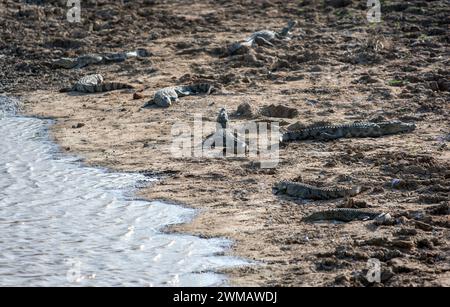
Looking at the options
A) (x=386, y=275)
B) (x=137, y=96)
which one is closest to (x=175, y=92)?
(x=137, y=96)

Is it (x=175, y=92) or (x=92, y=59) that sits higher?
(x=92, y=59)

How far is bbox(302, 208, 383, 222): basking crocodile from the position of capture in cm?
752

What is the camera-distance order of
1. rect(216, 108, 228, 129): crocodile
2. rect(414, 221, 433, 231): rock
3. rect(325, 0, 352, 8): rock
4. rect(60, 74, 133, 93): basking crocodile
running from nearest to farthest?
rect(414, 221, 433, 231): rock
rect(216, 108, 228, 129): crocodile
rect(60, 74, 133, 93): basking crocodile
rect(325, 0, 352, 8): rock

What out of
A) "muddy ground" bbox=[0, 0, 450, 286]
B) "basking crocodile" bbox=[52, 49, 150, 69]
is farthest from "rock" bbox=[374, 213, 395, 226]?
"basking crocodile" bbox=[52, 49, 150, 69]

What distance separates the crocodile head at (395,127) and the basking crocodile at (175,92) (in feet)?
9.74

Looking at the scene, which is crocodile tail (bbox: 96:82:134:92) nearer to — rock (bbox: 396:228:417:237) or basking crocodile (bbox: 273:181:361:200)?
basking crocodile (bbox: 273:181:361:200)

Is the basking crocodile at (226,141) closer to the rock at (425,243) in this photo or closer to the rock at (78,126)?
the rock at (78,126)

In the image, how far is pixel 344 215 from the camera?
7.57m

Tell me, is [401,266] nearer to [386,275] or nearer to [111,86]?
[386,275]

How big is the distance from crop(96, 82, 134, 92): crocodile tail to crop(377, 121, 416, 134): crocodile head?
424 centimetres

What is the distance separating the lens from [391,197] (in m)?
8.05

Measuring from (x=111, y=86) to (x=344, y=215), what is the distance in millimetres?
6115
